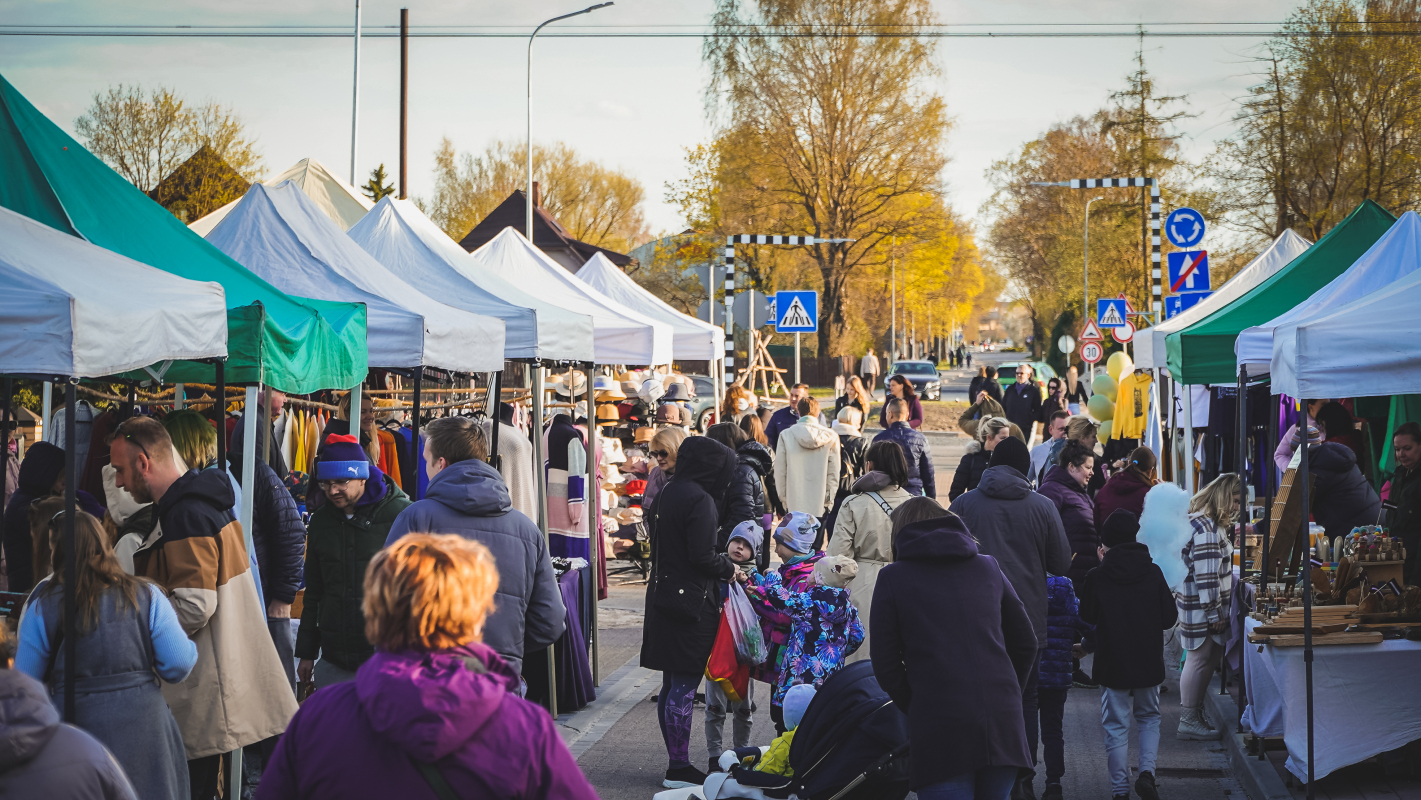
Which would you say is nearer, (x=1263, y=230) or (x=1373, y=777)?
(x=1373, y=777)

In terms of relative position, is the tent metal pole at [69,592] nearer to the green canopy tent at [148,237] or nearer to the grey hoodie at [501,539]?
the grey hoodie at [501,539]

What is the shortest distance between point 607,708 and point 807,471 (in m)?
4.13

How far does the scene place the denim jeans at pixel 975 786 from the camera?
4.41 metres

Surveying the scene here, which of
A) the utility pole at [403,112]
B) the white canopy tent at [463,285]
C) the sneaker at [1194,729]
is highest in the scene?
the utility pole at [403,112]

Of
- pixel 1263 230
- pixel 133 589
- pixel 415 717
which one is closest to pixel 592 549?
pixel 133 589

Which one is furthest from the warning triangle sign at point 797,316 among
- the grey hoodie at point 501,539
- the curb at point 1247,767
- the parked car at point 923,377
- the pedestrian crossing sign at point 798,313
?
the parked car at point 923,377

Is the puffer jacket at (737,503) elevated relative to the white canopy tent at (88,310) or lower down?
lower down

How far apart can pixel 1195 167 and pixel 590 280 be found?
861 inches

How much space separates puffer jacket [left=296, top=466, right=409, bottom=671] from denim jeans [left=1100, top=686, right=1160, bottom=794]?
12.2 feet

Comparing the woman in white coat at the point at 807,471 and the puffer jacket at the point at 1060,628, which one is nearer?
the puffer jacket at the point at 1060,628

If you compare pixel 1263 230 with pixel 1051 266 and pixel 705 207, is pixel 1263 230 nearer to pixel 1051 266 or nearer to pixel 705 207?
pixel 705 207

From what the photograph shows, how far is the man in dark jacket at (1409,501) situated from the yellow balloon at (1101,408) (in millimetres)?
13572

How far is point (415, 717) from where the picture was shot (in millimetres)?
2355

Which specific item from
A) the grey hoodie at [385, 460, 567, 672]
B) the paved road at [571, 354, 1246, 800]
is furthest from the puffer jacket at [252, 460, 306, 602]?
the paved road at [571, 354, 1246, 800]
